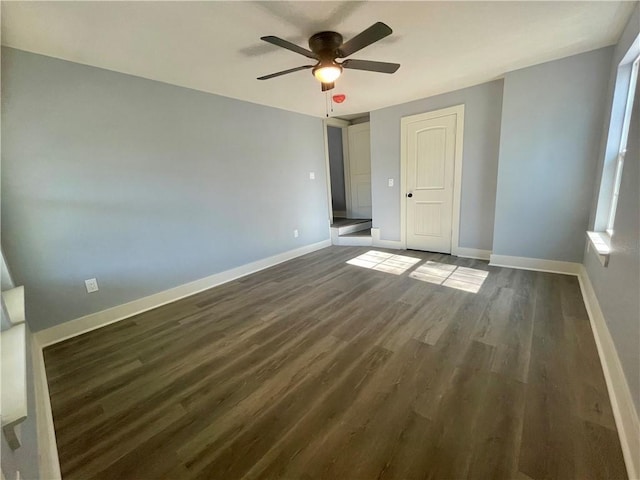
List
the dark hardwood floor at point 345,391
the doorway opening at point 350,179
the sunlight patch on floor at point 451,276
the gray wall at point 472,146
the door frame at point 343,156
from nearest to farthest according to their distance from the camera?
1. the dark hardwood floor at point 345,391
2. the sunlight patch on floor at point 451,276
3. the gray wall at point 472,146
4. the door frame at point 343,156
5. the doorway opening at point 350,179

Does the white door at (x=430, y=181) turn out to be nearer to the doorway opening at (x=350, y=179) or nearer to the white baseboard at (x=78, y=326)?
the doorway opening at (x=350, y=179)

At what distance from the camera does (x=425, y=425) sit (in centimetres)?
138

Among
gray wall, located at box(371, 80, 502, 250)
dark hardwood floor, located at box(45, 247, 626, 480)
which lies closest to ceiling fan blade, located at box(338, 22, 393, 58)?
dark hardwood floor, located at box(45, 247, 626, 480)

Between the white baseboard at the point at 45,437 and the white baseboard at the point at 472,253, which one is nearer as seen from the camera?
the white baseboard at the point at 45,437

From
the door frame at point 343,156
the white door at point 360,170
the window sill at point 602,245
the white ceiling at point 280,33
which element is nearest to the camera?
the white ceiling at point 280,33

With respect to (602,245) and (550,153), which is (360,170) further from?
(602,245)

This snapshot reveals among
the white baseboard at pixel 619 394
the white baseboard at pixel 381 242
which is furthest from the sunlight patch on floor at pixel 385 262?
the white baseboard at pixel 619 394

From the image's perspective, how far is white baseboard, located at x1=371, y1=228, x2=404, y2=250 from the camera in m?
4.76

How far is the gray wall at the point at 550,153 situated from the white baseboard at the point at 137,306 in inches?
133

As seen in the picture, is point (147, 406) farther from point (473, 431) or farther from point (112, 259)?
point (473, 431)

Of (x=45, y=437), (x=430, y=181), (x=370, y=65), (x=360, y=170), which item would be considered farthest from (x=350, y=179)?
(x=45, y=437)

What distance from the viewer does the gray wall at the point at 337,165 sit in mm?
6254

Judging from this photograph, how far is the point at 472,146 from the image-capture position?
3719mm

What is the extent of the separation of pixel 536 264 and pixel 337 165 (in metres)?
4.30
